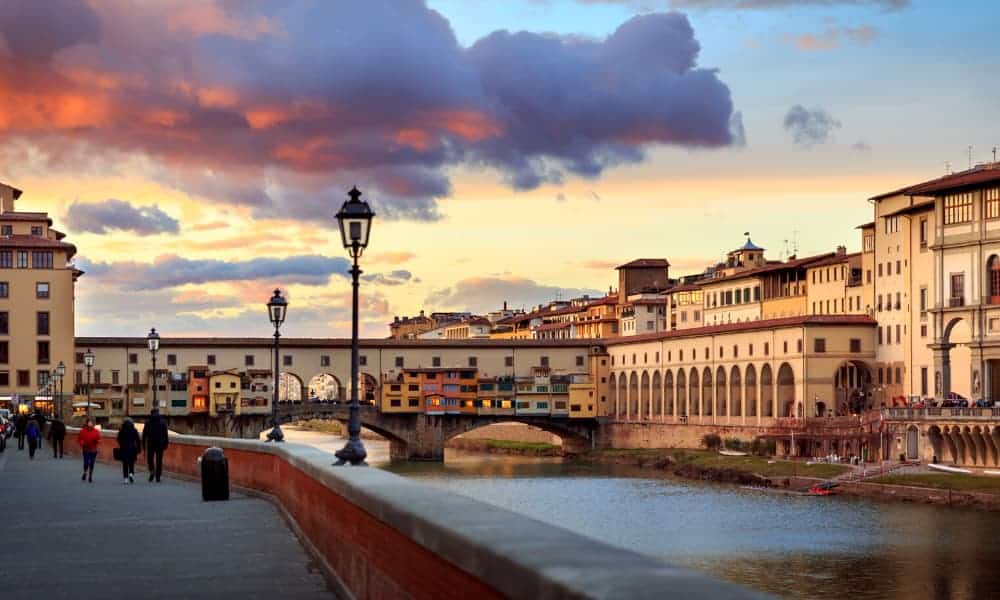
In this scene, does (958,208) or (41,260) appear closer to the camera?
(958,208)

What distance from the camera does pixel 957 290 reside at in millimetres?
85250

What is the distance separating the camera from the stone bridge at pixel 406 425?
4616 inches

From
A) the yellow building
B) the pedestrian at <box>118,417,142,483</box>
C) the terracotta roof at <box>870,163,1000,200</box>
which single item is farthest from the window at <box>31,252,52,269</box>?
the pedestrian at <box>118,417,142,483</box>

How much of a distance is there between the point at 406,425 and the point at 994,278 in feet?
166

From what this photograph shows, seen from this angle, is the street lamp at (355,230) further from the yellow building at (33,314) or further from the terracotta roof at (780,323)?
the yellow building at (33,314)

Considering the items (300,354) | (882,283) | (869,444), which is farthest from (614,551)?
(300,354)

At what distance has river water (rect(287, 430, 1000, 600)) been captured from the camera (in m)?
47.2

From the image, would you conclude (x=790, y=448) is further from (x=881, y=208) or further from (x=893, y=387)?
(x=881, y=208)

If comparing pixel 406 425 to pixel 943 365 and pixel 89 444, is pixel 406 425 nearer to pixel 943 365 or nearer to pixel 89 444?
pixel 943 365

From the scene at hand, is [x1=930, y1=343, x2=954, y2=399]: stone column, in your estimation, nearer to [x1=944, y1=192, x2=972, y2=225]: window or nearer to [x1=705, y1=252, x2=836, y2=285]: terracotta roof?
[x1=944, y1=192, x2=972, y2=225]: window

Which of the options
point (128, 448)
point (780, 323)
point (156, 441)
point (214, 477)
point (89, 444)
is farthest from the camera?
point (780, 323)

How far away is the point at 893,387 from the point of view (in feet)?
315

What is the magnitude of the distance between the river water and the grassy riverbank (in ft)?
9.67

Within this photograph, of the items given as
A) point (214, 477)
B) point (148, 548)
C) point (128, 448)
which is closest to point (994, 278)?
point (128, 448)
